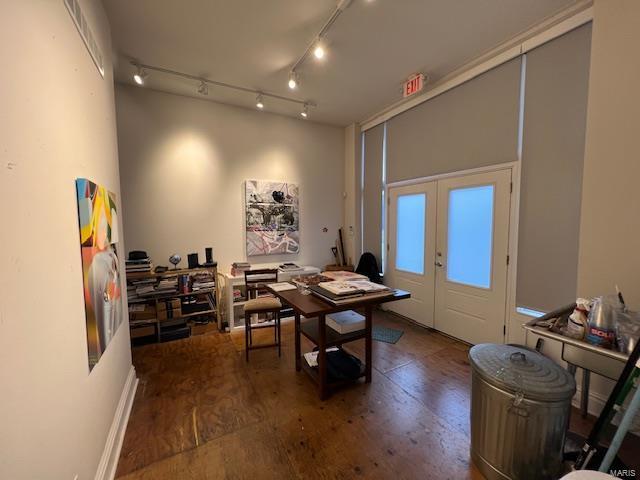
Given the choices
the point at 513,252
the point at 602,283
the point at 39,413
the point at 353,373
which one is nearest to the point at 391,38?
the point at 513,252

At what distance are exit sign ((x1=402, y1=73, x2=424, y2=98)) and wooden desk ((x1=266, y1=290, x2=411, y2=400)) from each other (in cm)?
242

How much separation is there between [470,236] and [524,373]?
197 cm

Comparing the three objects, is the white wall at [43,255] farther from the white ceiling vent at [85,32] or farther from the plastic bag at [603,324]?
the plastic bag at [603,324]

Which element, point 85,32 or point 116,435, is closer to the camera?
point 85,32

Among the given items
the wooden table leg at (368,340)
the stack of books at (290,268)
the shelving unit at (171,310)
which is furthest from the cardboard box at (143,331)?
the wooden table leg at (368,340)

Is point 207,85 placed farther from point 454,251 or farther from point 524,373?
point 524,373

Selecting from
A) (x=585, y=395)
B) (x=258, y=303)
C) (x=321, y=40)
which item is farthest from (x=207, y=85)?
(x=585, y=395)

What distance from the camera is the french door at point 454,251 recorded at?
2.83 m

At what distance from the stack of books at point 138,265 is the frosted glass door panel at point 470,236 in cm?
376

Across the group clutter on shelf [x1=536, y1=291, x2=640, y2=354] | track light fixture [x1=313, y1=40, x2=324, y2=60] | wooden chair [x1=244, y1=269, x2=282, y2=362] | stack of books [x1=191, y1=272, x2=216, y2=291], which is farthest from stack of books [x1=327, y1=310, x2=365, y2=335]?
track light fixture [x1=313, y1=40, x2=324, y2=60]

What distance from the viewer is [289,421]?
196 cm

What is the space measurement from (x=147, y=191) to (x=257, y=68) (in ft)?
6.83

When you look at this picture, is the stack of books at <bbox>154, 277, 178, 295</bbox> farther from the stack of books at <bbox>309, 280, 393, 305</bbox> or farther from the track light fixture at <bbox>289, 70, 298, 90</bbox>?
the track light fixture at <bbox>289, 70, 298, 90</bbox>

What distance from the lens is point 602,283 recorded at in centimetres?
192
